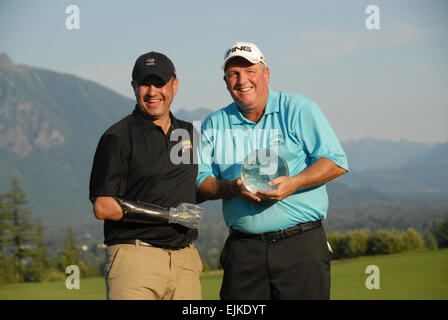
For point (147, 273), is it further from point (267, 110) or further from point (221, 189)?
point (267, 110)

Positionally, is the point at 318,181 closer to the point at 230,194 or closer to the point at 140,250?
the point at 230,194

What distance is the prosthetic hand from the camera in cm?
441

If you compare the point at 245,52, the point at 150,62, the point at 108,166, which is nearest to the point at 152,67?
the point at 150,62

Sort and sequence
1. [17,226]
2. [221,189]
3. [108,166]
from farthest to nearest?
[17,226]
[221,189]
[108,166]

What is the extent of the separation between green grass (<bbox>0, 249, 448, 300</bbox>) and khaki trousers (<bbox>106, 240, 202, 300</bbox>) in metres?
9.03

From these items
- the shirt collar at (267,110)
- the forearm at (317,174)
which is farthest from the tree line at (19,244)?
the forearm at (317,174)

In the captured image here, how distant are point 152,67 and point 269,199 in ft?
Result: 4.33

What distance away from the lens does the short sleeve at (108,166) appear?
4.43m

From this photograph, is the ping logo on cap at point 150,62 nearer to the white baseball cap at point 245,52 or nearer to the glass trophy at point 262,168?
the white baseball cap at point 245,52

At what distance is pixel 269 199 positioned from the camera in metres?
4.64

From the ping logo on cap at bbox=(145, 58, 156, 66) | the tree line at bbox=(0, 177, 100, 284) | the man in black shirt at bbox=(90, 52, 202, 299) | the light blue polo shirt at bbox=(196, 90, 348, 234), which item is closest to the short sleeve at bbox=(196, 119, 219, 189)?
the light blue polo shirt at bbox=(196, 90, 348, 234)

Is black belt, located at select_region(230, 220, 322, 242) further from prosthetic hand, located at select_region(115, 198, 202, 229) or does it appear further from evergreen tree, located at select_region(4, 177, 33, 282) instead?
evergreen tree, located at select_region(4, 177, 33, 282)

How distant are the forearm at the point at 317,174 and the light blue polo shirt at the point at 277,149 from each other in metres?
0.05
